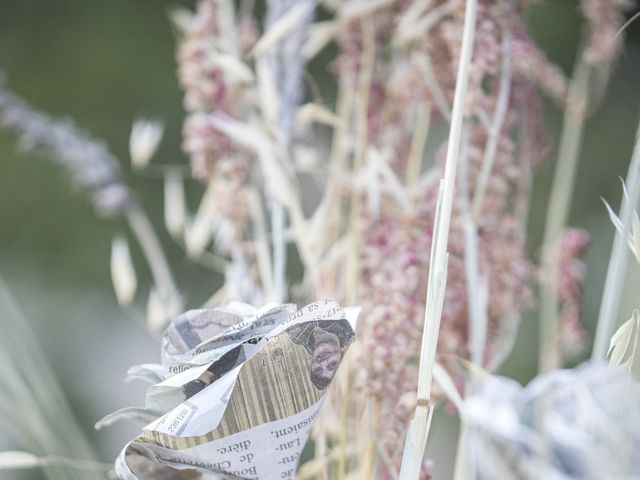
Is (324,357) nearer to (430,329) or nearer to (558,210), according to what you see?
(430,329)

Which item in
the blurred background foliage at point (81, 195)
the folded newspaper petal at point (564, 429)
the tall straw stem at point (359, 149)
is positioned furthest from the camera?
the blurred background foliage at point (81, 195)

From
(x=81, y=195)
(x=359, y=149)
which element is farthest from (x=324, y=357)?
(x=81, y=195)

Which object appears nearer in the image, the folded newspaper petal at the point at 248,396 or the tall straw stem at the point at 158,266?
the folded newspaper petal at the point at 248,396

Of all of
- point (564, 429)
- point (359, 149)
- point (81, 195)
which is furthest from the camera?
point (81, 195)

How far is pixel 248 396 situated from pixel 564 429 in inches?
3.7

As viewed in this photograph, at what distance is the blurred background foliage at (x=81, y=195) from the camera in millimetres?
1191

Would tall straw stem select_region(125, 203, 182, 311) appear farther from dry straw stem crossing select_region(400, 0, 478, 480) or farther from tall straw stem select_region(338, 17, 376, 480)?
dry straw stem crossing select_region(400, 0, 478, 480)

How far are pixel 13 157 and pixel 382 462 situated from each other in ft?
4.01

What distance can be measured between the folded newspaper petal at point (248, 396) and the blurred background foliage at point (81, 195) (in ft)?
3.06

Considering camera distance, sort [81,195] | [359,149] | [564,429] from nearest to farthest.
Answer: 1. [564,429]
2. [359,149]
3. [81,195]

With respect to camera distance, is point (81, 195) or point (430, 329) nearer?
point (430, 329)

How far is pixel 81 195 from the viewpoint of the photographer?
129 cm

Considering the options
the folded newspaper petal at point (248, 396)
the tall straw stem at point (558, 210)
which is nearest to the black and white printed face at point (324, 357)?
the folded newspaper petal at point (248, 396)

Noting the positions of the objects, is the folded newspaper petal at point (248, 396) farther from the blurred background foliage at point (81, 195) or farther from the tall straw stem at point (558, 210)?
the blurred background foliage at point (81, 195)
